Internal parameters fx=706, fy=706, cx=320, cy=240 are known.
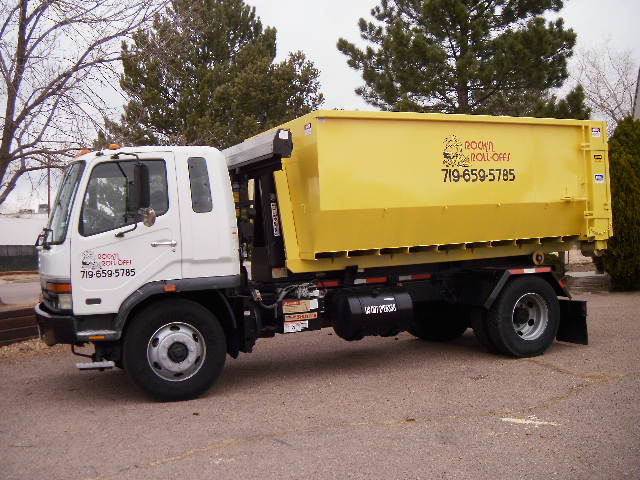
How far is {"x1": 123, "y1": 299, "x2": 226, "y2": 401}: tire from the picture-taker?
7.03 metres

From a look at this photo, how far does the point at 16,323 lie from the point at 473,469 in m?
7.85

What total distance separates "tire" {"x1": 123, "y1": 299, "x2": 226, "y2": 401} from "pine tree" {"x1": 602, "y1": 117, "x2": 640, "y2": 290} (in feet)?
35.3

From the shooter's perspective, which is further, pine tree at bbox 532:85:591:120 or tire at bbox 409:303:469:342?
pine tree at bbox 532:85:591:120

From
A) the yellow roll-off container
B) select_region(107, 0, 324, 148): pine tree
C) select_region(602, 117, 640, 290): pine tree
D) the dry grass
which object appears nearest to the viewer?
the yellow roll-off container

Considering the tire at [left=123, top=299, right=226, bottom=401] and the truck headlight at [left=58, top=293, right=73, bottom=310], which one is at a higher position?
the truck headlight at [left=58, top=293, right=73, bottom=310]

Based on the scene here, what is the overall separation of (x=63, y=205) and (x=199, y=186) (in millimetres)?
1387

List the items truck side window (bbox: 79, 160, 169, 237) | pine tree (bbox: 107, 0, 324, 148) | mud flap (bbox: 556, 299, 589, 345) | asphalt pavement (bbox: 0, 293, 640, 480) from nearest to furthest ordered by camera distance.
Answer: asphalt pavement (bbox: 0, 293, 640, 480)
truck side window (bbox: 79, 160, 169, 237)
mud flap (bbox: 556, 299, 589, 345)
pine tree (bbox: 107, 0, 324, 148)

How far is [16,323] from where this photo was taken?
414 inches

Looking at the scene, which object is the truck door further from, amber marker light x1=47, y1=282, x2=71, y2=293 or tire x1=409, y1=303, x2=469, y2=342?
tire x1=409, y1=303, x2=469, y2=342

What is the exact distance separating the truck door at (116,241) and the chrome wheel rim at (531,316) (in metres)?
4.53

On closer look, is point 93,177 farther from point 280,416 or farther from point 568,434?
point 568,434

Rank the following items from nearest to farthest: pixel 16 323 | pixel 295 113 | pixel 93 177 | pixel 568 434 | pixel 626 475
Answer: pixel 626 475, pixel 568 434, pixel 93 177, pixel 16 323, pixel 295 113

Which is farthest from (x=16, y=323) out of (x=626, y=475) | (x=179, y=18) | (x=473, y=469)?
(x=626, y=475)

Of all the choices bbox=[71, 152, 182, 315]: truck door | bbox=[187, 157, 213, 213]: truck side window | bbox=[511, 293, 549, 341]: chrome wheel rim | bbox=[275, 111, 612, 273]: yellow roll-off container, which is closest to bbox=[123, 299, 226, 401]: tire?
bbox=[71, 152, 182, 315]: truck door
